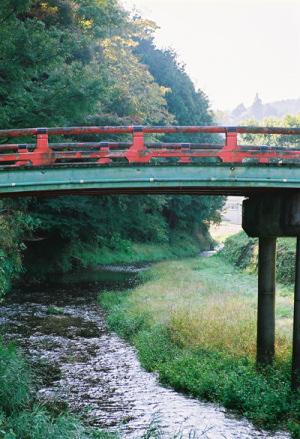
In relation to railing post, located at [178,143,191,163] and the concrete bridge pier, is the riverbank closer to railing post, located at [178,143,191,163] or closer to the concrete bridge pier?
the concrete bridge pier

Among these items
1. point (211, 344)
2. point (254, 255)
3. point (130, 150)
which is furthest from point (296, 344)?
point (254, 255)

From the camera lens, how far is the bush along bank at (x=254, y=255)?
23062 mm

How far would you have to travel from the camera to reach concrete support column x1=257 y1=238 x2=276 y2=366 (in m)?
12.2

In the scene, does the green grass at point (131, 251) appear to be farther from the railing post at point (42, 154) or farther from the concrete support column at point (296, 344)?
the concrete support column at point (296, 344)

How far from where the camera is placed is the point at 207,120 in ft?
175

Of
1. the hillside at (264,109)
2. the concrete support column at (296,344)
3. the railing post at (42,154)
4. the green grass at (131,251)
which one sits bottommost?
the green grass at (131,251)

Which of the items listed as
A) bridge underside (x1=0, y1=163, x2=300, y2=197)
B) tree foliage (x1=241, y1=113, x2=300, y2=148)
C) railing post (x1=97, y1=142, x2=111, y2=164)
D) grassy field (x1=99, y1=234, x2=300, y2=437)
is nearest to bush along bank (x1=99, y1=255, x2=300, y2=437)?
grassy field (x1=99, y1=234, x2=300, y2=437)

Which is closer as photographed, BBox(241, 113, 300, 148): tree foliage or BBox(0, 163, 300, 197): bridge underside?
BBox(0, 163, 300, 197): bridge underside

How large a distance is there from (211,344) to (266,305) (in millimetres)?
1857

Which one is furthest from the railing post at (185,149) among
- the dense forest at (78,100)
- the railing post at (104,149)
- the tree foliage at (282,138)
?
the tree foliage at (282,138)

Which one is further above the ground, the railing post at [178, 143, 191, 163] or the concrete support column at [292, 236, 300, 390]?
the railing post at [178, 143, 191, 163]

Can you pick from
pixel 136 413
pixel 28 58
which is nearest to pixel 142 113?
pixel 28 58

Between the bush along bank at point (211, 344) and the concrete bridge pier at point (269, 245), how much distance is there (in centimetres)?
48

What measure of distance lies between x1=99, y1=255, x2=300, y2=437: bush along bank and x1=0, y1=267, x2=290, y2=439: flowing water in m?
0.38
